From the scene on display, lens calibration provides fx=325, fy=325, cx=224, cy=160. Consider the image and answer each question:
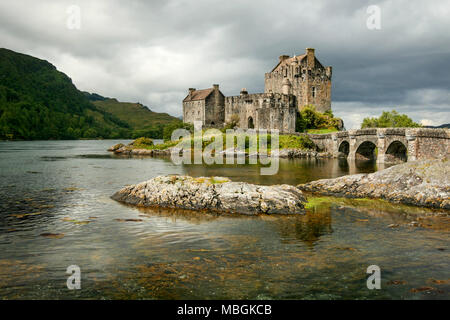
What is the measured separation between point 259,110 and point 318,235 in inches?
2194

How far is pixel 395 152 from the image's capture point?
46.3 metres

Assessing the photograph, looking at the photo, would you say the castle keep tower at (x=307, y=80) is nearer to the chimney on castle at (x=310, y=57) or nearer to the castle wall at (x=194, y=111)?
the chimney on castle at (x=310, y=57)

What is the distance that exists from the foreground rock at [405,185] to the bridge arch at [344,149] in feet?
124

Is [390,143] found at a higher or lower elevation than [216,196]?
higher

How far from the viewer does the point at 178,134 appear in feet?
254

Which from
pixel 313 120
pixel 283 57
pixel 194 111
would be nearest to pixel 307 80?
pixel 313 120

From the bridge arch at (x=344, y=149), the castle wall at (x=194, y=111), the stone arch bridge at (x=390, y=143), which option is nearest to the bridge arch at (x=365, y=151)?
the stone arch bridge at (x=390, y=143)

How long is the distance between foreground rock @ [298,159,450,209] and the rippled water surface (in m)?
1.23

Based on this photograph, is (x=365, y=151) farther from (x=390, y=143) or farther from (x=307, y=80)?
(x=307, y=80)

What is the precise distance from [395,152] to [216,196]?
128 feet

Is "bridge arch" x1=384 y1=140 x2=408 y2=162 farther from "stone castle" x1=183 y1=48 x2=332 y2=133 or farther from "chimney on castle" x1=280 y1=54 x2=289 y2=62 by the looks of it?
"chimney on castle" x1=280 y1=54 x2=289 y2=62

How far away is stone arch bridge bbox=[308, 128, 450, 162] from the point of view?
3724cm

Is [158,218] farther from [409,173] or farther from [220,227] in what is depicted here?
[409,173]

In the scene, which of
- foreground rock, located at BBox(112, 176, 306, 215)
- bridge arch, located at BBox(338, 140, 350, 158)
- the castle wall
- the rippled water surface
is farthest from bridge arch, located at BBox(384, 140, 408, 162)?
the castle wall
